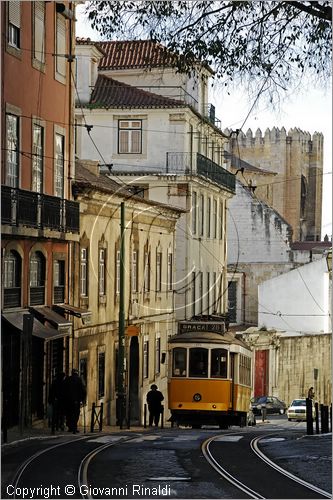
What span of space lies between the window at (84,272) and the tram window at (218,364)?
590 centimetres

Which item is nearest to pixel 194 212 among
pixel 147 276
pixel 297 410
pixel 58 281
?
pixel 147 276

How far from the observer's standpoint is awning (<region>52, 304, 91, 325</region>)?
45.4ft

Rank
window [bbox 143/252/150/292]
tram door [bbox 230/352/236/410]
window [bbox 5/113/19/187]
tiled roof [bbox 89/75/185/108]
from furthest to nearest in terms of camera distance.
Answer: tram door [bbox 230/352/236/410], window [bbox 143/252/150/292], tiled roof [bbox 89/75/185/108], window [bbox 5/113/19/187]

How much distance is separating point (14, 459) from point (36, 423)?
123 cm

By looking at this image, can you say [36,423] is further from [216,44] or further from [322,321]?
[322,321]

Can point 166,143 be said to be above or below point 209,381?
above

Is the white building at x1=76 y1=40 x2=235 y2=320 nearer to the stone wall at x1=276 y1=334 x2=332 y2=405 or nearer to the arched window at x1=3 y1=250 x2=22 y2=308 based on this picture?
the arched window at x1=3 y1=250 x2=22 y2=308

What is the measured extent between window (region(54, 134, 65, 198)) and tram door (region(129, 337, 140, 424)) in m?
1.99

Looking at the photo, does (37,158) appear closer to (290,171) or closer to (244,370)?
(290,171)

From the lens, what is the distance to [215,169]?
15.5 m

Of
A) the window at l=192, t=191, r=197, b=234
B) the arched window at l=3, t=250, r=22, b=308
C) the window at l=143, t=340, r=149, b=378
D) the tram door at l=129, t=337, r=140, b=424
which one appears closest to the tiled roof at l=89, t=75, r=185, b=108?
the window at l=192, t=191, r=197, b=234

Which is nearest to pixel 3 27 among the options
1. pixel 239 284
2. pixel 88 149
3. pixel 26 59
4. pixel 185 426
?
pixel 26 59

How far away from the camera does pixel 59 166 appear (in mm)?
14328

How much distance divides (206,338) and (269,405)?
8.68 meters
